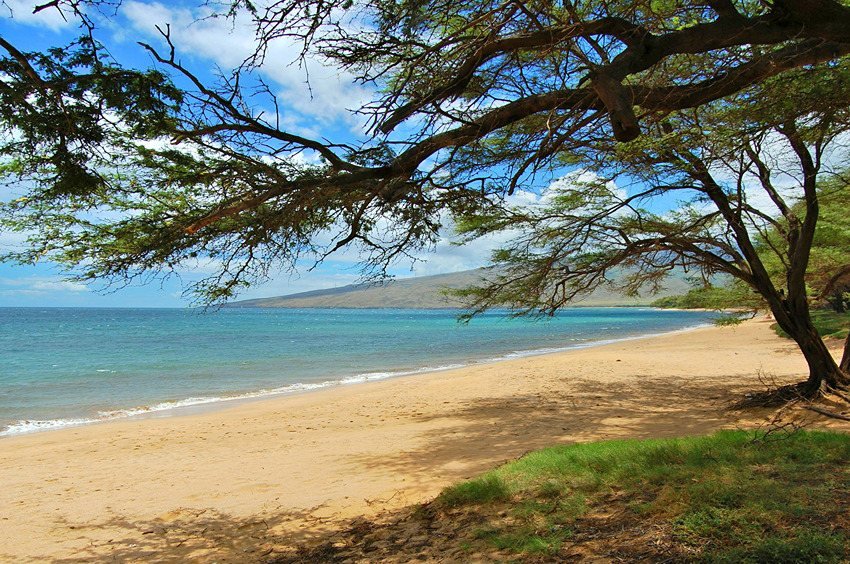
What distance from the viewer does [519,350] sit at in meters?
27.9

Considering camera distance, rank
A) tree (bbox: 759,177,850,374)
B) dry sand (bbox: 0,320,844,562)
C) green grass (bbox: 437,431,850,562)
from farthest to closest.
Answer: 1. tree (bbox: 759,177,850,374)
2. dry sand (bbox: 0,320,844,562)
3. green grass (bbox: 437,431,850,562)

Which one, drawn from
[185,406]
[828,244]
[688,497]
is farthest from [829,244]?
[185,406]

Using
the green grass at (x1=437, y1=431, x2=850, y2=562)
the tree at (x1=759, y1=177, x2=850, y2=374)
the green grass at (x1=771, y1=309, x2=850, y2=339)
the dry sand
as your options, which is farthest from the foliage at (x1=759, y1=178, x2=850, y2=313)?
the green grass at (x1=771, y1=309, x2=850, y2=339)

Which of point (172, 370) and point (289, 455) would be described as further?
point (172, 370)

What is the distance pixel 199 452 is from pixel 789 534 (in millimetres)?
7425

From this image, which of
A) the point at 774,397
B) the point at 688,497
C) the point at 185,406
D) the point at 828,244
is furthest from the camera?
the point at 185,406

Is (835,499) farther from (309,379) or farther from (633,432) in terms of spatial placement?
(309,379)

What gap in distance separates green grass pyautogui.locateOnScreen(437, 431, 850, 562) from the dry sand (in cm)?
122

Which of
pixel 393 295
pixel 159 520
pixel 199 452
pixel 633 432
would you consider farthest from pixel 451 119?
pixel 393 295

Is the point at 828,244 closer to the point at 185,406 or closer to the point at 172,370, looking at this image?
the point at 185,406

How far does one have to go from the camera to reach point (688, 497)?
10.6ft

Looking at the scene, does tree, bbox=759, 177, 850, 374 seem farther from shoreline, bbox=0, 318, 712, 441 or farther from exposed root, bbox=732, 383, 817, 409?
shoreline, bbox=0, 318, 712, 441

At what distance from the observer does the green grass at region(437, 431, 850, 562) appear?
2.63 metres

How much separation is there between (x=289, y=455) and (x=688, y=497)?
5.49m
